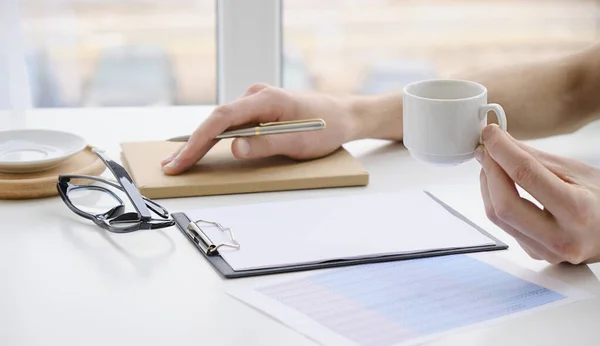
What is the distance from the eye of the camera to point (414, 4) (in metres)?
2.52

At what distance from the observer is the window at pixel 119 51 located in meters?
2.30

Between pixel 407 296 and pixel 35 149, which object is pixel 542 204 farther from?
pixel 35 149

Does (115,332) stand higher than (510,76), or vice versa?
(510,76)

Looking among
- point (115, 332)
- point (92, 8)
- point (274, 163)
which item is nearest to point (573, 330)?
point (115, 332)

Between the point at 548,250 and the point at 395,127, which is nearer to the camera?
the point at 548,250

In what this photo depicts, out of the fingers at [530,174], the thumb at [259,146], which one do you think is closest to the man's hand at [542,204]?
the fingers at [530,174]

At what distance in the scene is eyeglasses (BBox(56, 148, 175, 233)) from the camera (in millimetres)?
1085

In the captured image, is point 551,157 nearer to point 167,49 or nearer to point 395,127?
point 395,127

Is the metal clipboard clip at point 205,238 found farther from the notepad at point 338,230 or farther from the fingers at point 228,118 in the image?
the fingers at point 228,118

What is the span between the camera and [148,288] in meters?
0.94

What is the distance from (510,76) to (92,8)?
123 centimetres

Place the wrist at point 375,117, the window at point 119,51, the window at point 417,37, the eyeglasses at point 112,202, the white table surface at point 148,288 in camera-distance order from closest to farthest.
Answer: the white table surface at point 148,288 < the eyeglasses at point 112,202 < the wrist at point 375,117 < the window at point 119,51 < the window at point 417,37

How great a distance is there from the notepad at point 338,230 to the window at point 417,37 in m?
1.29

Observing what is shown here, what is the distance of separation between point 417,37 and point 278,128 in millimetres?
1394
